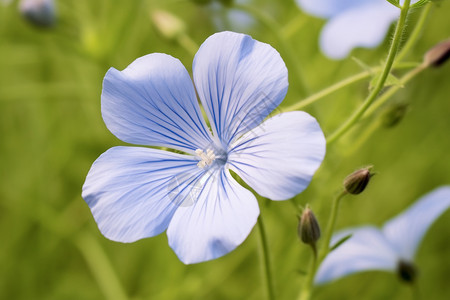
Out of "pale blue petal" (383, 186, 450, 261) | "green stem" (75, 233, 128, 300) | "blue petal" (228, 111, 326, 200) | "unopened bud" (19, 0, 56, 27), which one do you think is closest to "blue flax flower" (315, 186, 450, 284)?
"pale blue petal" (383, 186, 450, 261)

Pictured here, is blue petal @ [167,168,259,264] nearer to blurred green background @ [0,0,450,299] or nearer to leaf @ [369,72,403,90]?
leaf @ [369,72,403,90]

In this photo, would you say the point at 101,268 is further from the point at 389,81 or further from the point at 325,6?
the point at 389,81

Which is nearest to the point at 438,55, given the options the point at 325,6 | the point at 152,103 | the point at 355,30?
the point at 355,30

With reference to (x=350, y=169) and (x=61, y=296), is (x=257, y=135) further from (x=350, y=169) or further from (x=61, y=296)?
(x=61, y=296)

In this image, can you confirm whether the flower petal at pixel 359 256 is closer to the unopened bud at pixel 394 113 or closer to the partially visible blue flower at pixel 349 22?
the unopened bud at pixel 394 113

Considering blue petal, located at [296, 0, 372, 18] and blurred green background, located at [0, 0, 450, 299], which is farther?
blurred green background, located at [0, 0, 450, 299]

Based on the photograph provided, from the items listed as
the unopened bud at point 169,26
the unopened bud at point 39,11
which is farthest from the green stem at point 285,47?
the unopened bud at point 39,11
